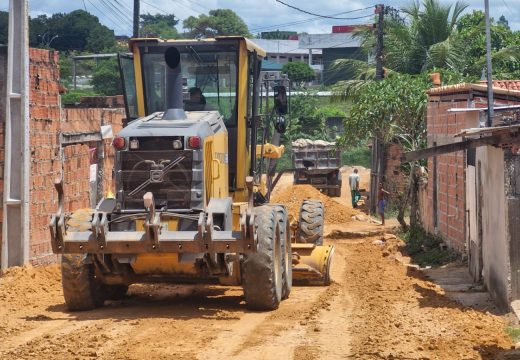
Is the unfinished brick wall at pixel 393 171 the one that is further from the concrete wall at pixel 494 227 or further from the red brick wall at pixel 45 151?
the concrete wall at pixel 494 227

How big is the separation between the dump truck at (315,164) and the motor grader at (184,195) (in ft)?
93.3

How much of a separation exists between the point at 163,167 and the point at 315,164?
103ft

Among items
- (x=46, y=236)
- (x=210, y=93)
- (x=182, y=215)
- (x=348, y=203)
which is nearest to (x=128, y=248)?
(x=182, y=215)

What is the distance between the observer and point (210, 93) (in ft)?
46.8

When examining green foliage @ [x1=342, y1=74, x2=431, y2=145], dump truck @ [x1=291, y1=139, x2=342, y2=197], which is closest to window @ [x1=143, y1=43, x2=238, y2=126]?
green foliage @ [x1=342, y1=74, x2=431, y2=145]

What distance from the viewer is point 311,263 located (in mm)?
15500

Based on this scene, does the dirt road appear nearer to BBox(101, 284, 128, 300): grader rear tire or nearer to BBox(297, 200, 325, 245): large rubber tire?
BBox(101, 284, 128, 300): grader rear tire

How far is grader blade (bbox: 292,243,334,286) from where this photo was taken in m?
15.5

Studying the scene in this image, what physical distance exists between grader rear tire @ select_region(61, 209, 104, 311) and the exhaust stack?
1.67 metres

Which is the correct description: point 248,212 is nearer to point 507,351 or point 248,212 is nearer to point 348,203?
point 507,351

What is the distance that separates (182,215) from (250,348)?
96.2 inches

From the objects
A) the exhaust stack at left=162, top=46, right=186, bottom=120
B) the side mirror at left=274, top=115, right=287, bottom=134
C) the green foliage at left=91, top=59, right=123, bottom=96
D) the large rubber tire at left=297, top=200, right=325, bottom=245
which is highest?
the green foliage at left=91, top=59, right=123, bottom=96

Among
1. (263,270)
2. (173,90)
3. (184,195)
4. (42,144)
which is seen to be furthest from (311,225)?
(42,144)

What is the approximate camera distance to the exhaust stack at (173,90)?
1296 cm
